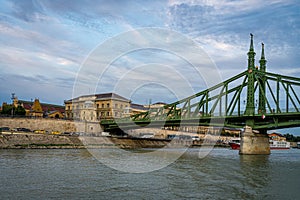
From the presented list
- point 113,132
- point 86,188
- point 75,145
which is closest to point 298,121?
point 75,145

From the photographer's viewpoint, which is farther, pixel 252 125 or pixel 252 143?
pixel 252 143

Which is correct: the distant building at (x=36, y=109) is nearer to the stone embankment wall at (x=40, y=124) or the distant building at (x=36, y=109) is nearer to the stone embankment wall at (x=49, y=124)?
the stone embankment wall at (x=49, y=124)

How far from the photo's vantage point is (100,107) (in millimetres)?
93875

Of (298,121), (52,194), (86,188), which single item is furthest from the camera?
(298,121)

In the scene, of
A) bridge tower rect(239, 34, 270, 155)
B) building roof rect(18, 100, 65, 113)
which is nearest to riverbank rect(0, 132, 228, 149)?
bridge tower rect(239, 34, 270, 155)

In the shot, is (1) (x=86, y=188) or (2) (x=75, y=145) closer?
(1) (x=86, y=188)

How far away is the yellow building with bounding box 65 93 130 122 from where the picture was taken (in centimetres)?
9012

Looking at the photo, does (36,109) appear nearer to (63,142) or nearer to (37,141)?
(63,142)

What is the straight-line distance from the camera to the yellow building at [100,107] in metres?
90.1

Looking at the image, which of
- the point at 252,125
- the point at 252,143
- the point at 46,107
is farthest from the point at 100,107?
the point at 252,125

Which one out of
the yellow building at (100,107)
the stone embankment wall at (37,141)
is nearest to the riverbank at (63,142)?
the stone embankment wall at (37,141)

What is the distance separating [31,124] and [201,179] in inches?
1949

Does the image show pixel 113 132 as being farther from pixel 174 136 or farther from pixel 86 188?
pixel 86 188

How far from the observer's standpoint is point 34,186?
18.8 m
